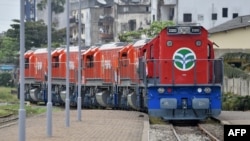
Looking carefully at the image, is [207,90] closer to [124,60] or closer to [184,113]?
[184,113]

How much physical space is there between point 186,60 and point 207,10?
63040mm

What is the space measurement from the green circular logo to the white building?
6126 cm

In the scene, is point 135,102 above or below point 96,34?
below

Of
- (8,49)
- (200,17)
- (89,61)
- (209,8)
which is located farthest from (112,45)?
(209,8)

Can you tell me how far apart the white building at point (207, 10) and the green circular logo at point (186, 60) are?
61256 mm

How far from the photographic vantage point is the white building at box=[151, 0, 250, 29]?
86.1m

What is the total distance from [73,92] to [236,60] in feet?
49.4

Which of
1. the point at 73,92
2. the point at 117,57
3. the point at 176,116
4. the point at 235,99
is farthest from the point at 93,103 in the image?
the point at 176,116

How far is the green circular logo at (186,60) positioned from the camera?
24250 mm

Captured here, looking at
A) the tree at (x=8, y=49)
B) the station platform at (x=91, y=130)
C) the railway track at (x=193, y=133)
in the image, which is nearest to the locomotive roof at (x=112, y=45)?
the station platform at (x=91, y=130)

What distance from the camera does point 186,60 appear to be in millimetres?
24375

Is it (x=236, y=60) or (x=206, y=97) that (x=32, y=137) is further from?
(x=236, y=60)

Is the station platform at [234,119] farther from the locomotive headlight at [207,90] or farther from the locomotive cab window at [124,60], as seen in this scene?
the locomotive cab window at [124,60]

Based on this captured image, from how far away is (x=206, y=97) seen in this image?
2370cm
